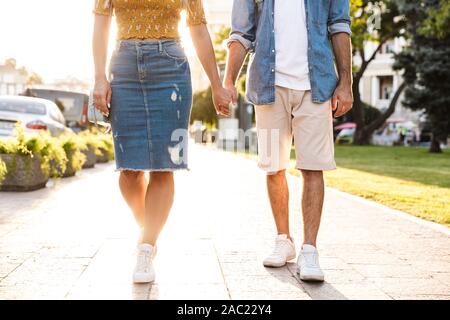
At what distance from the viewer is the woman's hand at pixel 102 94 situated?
13.4 feet

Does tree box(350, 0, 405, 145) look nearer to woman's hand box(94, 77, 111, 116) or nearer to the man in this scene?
the man

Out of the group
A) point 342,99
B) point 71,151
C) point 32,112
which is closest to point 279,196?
point 342,99

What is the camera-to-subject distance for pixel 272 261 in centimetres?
456

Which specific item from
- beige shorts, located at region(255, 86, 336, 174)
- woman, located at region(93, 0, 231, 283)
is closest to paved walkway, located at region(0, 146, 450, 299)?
woman, located at region(93, 0, 231, 283)

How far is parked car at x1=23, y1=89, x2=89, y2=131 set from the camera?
2064 centimetres

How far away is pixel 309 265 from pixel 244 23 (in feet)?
5.06

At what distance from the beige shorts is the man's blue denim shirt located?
72 mm

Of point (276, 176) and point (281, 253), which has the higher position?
point (276, 176)

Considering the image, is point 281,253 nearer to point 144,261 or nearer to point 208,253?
point 208,253

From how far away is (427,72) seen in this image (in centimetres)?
2933

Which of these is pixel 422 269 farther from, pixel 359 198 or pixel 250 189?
pixel 250 189
